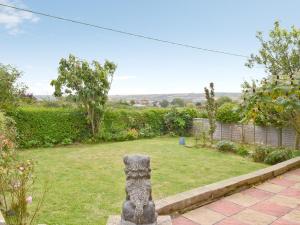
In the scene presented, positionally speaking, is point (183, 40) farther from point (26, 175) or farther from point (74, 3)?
point (26, 175)

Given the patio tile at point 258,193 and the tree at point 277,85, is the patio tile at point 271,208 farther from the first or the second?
the tree at point 277,85

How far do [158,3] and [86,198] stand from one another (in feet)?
32.7

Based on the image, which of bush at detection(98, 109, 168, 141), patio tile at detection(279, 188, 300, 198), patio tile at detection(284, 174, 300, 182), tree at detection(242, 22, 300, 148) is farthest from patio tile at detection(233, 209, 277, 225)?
bush at detection(98, 109, 168, 141)

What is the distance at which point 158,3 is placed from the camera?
12.9 meters

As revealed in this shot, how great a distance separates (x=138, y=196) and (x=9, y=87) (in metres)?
11.7

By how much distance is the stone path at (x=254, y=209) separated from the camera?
3936 millimetres

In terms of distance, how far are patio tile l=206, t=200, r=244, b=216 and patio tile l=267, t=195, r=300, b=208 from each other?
72cm

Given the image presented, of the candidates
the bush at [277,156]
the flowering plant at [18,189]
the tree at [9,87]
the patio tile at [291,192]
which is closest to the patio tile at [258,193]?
the patio tile at [291,192]

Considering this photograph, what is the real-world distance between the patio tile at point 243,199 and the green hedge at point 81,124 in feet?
35.2

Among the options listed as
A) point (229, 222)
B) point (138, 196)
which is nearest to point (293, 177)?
point (229, 222)

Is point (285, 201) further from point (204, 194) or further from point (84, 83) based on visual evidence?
point (84, 83)

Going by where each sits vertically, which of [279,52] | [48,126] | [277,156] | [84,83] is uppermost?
[279,52]

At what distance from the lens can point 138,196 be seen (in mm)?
3039

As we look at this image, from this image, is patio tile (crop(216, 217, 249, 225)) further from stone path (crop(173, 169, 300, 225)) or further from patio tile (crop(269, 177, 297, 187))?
patio tile (crop(269, 177, 297, 187))
